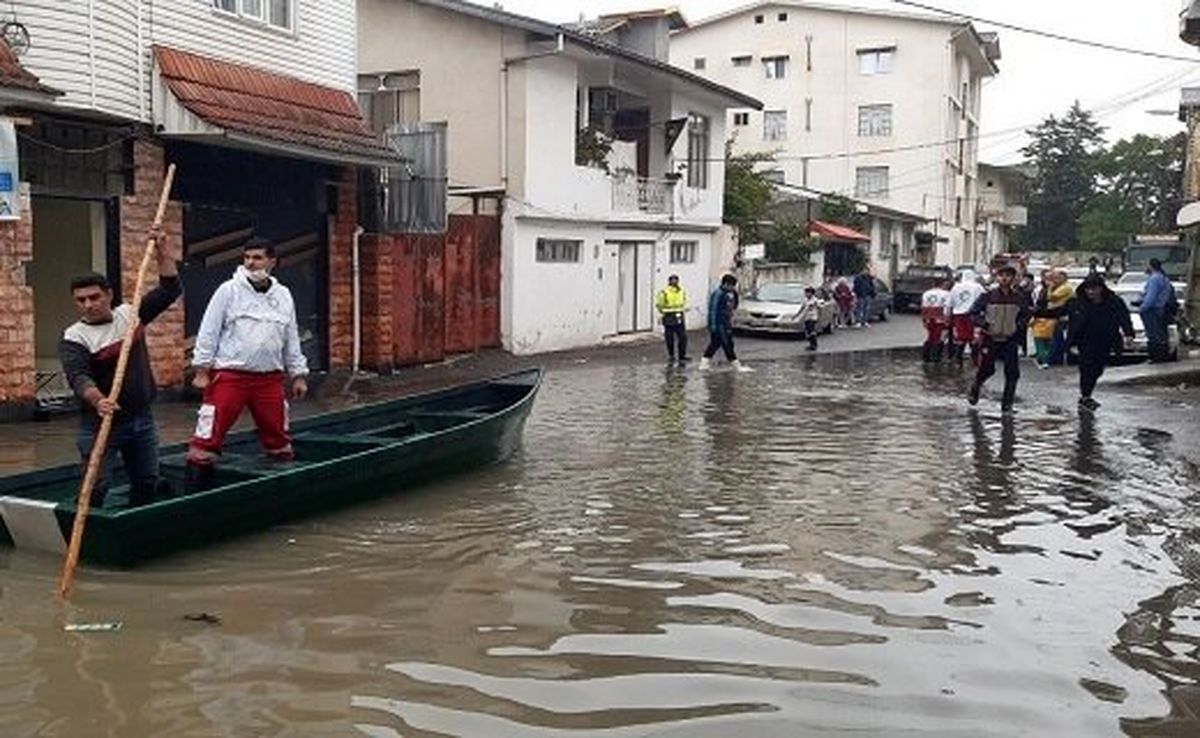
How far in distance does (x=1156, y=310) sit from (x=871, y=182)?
32.8 metres

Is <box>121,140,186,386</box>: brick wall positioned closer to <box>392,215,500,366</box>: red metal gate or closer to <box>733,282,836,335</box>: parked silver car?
<box>392,215,500,366</box>: red metal gate

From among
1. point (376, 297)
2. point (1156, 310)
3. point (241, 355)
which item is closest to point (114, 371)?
point (241, 355)

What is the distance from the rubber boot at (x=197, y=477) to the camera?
25.7ft

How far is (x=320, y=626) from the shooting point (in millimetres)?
6012

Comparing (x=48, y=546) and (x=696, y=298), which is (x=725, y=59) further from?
(x=48, y=546)

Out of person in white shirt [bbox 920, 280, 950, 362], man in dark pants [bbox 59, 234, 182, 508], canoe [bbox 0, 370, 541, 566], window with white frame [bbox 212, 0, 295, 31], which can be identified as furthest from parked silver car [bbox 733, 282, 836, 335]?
man in dark pants [bbox 59, 234, 182, 508]

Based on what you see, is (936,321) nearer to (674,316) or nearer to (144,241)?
(674,316)

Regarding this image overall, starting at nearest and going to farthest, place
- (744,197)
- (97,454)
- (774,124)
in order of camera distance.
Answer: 1. (97,454)
2. (744,197)
3. (774,124)

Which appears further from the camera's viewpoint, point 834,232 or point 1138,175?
point 1138,175

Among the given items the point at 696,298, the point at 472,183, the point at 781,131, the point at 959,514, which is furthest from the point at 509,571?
the point at 781,131

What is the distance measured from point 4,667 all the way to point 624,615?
116 inches

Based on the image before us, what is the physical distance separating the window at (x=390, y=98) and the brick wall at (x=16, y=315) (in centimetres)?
1153

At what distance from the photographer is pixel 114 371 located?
704 centimetres

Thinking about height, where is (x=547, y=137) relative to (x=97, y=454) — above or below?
above
